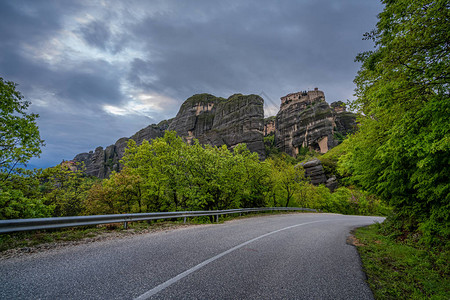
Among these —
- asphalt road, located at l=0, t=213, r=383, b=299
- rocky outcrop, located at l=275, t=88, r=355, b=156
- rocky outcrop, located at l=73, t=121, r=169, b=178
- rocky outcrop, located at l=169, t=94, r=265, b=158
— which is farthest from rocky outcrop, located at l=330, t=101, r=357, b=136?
asphalt road, located at l=0, t=213, r=383, b=299

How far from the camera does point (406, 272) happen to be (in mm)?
4258

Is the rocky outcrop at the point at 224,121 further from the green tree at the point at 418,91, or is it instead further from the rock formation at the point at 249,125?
the green tree at the point at 418,91

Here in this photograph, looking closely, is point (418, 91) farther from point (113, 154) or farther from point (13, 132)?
point (113, 154)

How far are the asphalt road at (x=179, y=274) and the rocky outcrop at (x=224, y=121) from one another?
195 ft

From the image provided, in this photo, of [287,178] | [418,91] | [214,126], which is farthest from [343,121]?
[418,91]

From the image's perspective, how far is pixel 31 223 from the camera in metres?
4.49

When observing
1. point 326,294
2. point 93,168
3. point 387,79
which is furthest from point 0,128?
point 93,168

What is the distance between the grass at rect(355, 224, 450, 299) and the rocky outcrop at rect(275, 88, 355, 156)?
73845mm

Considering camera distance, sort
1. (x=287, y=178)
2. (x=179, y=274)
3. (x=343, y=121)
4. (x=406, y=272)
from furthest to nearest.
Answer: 1. (x=343, y=121)
2. (x=287, y=178)
3. (x=406, y=272)
4. (x=179, y=274)

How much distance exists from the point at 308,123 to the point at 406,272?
82725mm

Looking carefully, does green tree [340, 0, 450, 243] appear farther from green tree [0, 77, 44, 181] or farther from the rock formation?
the rock formation

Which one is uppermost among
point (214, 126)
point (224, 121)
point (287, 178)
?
point (224, 121)

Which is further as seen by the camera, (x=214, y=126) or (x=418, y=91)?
(x=214, y=126)

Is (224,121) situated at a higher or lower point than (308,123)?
higher
